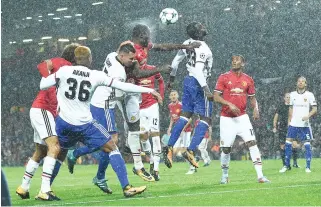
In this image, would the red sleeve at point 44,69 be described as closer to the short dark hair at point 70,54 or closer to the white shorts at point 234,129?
the short dark hair at point 70,54

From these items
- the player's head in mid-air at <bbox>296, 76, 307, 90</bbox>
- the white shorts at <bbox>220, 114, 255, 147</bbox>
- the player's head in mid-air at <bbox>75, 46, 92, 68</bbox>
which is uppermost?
the player's head in mid-air at <bbox>75, 46, 92, 68</bbox>

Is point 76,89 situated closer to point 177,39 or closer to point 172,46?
point 172,46

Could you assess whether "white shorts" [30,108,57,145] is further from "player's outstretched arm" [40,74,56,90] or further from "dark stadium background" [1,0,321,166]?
"dark stadium background" [1,0,321,166]

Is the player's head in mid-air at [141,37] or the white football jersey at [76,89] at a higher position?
the player's head in mid-air at [141,37]

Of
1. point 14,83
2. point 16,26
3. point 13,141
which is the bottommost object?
point 13,141

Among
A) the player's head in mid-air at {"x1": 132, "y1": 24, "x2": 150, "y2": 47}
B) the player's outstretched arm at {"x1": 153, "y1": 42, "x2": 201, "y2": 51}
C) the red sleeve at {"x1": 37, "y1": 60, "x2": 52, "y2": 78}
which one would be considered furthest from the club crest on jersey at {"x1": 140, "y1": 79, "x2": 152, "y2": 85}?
the red sleeve at {"x1": 37, "y1": 60, "x2": 52, "y2": 78}

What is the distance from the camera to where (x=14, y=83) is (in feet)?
133

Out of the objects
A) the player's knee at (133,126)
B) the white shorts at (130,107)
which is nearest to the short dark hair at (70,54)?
the white shorts at (130,107)

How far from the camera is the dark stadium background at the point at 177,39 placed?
32594mm

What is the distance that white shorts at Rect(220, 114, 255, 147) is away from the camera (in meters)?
11.3

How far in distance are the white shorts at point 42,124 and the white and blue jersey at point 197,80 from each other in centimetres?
378

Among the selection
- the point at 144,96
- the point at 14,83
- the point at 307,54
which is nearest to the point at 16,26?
the point at 14,83

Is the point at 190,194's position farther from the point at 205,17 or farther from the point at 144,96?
the point at 205,17

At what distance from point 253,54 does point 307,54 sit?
2.39 meters
